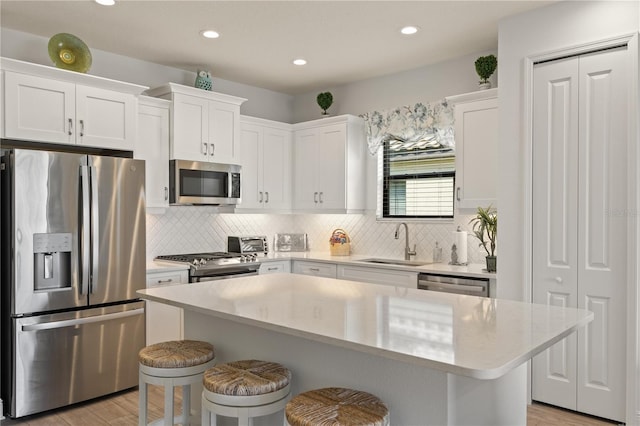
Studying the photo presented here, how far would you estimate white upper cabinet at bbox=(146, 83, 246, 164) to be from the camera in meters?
4.39

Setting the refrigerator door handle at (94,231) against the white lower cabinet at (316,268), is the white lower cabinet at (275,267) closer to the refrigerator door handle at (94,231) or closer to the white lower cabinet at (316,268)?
the white lower cabinet at (316,268)

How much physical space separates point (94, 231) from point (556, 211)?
10.5 feet

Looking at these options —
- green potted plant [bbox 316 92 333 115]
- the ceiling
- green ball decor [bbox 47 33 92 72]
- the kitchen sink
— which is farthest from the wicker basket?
green ball decor [bbox 47 33 92 72]

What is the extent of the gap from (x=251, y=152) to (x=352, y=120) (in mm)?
1099

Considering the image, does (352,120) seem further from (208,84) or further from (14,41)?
(14,41)

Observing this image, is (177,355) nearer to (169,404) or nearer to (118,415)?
(169,404)

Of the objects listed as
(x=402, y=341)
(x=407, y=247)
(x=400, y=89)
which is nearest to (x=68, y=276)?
(x=402, y=341)

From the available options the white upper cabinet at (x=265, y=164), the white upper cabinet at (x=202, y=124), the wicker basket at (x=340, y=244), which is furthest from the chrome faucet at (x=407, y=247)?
the white upper cabinet at (x=202, y=124)

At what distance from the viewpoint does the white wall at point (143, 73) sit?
12.5 feet

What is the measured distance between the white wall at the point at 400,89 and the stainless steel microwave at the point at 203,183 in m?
1.41

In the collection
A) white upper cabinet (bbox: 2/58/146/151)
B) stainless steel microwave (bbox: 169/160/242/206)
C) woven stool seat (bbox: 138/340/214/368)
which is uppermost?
white upper cabinet (bbox: 2/58/146/151)

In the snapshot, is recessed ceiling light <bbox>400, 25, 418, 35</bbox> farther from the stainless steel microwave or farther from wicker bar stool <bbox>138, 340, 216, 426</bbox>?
wicker bar stool <bbox>138, 340, 216, 426</bbox>

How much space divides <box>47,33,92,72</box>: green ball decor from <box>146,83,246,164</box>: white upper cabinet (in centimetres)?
78

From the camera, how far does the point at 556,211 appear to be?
3.31 meters
